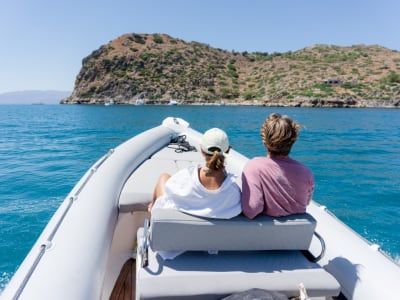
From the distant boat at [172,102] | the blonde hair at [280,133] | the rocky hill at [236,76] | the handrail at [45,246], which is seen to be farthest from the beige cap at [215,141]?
the distant boat at [172,102]

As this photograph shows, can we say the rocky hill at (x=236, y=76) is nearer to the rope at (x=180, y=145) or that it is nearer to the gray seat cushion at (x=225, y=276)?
the rope at (x=180, y=145)

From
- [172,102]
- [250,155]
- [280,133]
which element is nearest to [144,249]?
[280,133]

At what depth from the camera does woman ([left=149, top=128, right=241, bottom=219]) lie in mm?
1521

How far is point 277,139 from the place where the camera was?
5.24ft

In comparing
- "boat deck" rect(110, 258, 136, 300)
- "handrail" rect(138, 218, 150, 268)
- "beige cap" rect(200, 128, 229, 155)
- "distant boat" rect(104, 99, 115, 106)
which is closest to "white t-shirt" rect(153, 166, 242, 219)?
"beige cap" rect(200, 128, 229, 155)

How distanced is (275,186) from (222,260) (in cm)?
50

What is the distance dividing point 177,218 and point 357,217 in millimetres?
4636

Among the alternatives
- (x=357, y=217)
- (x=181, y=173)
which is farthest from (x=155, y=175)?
(x=357, y=217)

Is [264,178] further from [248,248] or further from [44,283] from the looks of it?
[44,283]

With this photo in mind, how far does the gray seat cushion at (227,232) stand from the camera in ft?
4.82

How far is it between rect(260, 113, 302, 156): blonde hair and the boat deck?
5.35 feet

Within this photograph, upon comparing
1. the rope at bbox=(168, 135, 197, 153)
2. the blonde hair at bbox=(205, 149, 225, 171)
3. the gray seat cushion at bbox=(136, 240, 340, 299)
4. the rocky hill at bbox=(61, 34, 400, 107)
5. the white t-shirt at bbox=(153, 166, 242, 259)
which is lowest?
the gray seat cushion at bbox=(136, 240, 340, 299)

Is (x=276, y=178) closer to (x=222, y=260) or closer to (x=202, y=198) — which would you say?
(x=202, y=198)

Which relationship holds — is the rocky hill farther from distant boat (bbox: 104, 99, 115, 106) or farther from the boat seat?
the boat seat
